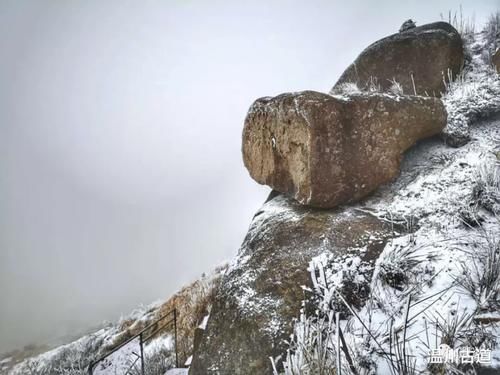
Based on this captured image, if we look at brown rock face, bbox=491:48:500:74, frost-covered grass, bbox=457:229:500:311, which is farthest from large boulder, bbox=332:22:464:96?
frost-covered grass, bbox=457:229:500:311

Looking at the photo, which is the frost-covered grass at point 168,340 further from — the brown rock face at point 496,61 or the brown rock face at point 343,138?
the brown rock face at point 496,61

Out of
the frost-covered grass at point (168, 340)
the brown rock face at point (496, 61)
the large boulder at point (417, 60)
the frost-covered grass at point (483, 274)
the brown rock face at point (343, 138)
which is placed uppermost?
the large boulder at point (417, 60)

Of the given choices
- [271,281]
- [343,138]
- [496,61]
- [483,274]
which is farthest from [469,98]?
[271,281]

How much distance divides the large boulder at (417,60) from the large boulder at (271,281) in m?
4.10

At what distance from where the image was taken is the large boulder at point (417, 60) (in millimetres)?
5539

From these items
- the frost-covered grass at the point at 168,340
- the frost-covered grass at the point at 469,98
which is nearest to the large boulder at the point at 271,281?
the frost-covered grass at the point at 168,340

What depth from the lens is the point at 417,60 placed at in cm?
575

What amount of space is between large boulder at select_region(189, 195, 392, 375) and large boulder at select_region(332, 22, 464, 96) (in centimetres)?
410

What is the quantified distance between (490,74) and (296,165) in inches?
176

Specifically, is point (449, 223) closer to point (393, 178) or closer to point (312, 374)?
point (393, 178)

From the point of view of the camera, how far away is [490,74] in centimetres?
502

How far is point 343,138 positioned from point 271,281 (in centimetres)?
212

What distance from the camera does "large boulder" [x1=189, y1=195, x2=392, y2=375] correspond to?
2.48m

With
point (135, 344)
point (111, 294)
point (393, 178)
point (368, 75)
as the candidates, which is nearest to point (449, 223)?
point (393, 178)
